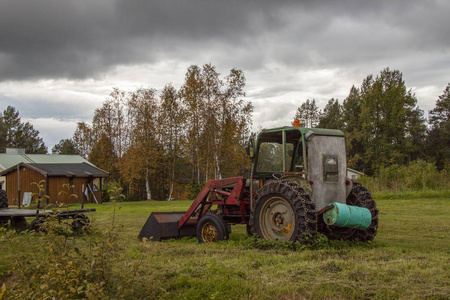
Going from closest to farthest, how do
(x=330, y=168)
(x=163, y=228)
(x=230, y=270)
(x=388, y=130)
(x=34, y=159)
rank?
1. (x=230, y=270)
2. (x=330, y=168)
3. (x=163, y=228)
4. (x=34, y=159)
5. (x=388, y=130)

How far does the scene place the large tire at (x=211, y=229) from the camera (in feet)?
28.0

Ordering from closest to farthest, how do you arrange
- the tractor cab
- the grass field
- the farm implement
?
1. the grass field
2. the tractor cab
3. the farm implement

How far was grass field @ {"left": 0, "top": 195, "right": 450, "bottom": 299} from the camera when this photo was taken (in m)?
4.27

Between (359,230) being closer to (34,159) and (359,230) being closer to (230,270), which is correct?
(230,270)

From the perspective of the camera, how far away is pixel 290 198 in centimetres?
738

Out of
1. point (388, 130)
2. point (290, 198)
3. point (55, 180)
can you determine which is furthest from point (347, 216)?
point (388, 130)

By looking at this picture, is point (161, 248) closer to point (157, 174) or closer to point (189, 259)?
point (189, 259)

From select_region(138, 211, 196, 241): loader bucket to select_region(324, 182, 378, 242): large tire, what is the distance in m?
3.17

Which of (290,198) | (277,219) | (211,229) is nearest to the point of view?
(290,198)

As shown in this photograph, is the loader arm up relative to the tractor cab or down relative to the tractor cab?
down

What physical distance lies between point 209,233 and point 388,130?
168 feet

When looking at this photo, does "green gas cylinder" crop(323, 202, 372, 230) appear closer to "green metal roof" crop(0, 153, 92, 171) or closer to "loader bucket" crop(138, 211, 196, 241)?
"loader bucket" crop(138, 211, 196, 241)

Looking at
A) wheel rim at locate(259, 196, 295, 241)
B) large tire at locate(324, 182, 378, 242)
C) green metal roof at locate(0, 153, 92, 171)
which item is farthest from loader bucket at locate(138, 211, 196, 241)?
green metal roof at locate(0, 153, 92, 171)

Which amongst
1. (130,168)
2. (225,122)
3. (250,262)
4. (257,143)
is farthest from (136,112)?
(250,262)
